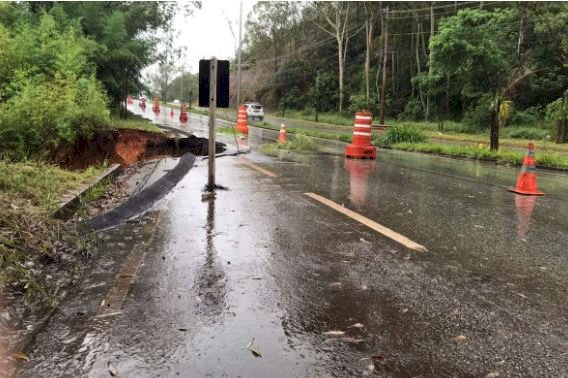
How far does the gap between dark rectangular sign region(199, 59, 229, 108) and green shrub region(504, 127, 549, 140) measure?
25.2 meters

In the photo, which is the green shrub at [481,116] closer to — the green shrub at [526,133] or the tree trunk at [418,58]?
the green shrub at [526,133]

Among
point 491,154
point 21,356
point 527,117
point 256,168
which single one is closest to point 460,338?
point 21,356

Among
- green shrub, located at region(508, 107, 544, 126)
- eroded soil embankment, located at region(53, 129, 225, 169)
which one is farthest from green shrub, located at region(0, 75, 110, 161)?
green shrub, located at region(508, 107, 544, 126)

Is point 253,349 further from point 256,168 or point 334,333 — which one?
point 256,168

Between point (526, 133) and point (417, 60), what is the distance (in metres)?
16.2

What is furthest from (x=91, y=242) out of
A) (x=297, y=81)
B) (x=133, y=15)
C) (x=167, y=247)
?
(x=297, y=81)

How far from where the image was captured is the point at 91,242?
17.1 ft

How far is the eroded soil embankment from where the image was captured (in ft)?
48.7

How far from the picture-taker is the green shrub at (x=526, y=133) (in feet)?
93.5

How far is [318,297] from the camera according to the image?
12.6ft

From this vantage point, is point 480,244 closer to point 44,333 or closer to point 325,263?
point 325,263

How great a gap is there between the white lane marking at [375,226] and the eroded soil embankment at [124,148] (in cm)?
779

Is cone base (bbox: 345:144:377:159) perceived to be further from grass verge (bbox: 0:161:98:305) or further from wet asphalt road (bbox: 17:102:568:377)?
grass verge (bbox: 0:161:98:305)

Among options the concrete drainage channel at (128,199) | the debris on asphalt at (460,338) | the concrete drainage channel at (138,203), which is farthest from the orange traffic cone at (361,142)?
the debris on asphalt at (460,338)
